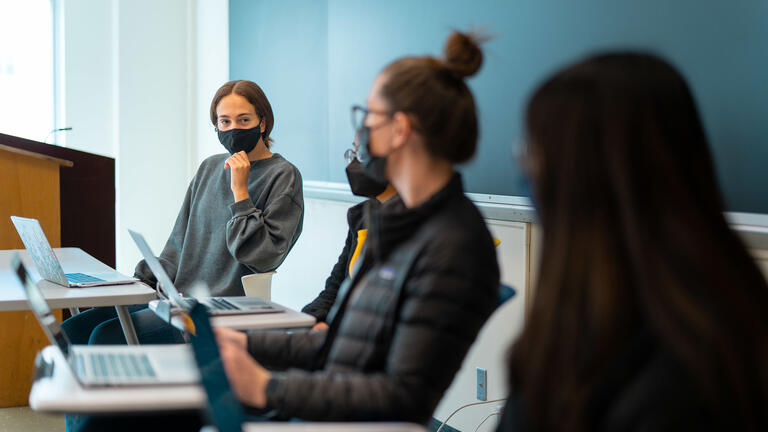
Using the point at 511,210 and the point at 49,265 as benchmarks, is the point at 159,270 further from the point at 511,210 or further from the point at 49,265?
the point at 511,210

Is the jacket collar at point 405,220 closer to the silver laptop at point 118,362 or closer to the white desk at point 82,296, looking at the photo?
the silver laptop at point 118,362

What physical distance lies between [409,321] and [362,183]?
36.9 inches

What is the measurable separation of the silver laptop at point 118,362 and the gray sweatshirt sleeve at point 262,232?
884 millimetres

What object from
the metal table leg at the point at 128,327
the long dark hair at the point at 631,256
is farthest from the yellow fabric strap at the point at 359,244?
the long dark hair at the point at 631,256

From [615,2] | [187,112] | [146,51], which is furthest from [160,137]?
[615,2]

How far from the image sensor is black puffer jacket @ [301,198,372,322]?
2.16 metres

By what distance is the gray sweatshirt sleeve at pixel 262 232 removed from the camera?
7.87ft

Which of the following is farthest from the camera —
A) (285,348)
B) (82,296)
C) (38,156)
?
(38,156)

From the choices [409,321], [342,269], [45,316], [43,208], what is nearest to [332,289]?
[342,269]

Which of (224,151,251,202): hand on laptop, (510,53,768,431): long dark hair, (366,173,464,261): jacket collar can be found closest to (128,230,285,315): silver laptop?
(224,151,251,202): hand on laptop

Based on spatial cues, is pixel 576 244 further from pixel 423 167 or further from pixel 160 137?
pixel 160 137

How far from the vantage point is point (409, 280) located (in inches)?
50.5

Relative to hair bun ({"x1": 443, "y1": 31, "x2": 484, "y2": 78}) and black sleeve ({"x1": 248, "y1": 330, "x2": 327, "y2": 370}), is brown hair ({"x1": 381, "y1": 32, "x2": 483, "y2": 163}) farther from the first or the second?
black sleeve ({"x1": 248, "y1": 330, "x2": 327, "y2": 370})

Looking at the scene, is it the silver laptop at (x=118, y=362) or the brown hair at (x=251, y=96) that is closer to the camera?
the silver laptop at (x=118, y=362)
